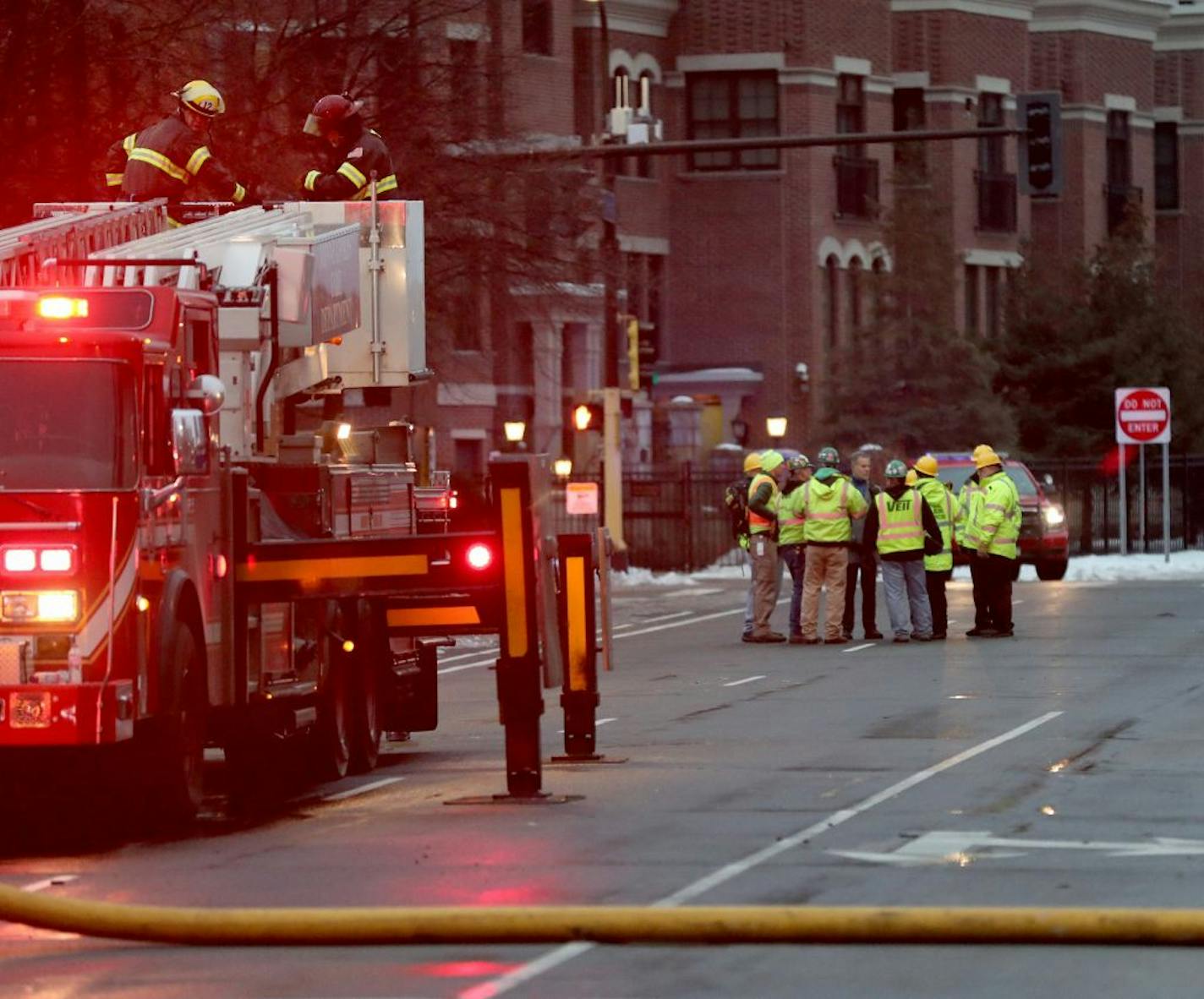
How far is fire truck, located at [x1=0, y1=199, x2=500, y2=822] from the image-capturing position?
500 inches

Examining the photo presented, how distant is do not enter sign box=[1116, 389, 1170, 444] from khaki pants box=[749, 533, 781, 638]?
55.5 ft

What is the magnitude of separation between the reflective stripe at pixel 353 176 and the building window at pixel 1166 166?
60.5 m

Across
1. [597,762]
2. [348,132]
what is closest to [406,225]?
[348,132]

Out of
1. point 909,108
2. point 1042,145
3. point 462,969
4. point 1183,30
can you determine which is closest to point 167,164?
point 462,969

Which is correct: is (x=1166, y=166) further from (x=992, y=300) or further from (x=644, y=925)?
(x=644, y=925)

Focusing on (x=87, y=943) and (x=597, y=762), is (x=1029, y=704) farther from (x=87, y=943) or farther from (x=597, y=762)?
(x=87, y=943)

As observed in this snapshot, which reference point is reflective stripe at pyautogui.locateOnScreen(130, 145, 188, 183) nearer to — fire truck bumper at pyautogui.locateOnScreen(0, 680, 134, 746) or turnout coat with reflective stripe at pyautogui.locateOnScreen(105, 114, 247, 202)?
turnout coat with reflective stripe at pyautogui.locateOnScreen(105, 114, 247, 202)

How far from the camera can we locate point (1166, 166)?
249ft

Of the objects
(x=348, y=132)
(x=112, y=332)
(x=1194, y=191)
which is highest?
(x=1194, y=191)

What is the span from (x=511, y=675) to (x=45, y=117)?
1342 centimetres

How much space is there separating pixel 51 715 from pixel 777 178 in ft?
164

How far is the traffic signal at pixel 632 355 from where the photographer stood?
41.7m

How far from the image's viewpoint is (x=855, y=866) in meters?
11.6

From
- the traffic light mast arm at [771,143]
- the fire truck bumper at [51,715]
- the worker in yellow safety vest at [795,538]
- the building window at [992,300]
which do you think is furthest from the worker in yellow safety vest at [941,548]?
the building window at [992,300]
